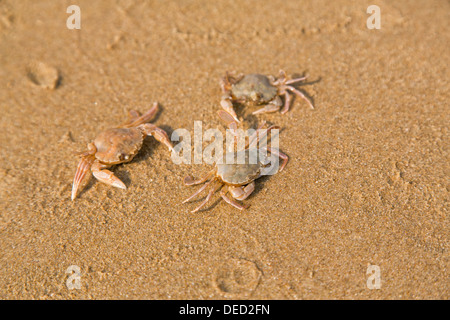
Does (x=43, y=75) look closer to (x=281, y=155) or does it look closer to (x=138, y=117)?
(x=138, y=117)

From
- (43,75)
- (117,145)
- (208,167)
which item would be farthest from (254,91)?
(43,75)

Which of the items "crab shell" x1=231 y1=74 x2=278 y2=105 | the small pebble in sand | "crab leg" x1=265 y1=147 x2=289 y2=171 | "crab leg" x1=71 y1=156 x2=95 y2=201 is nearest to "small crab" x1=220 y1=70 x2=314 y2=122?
"crab shell" x1=231 y1=74 x2=278 y2=105

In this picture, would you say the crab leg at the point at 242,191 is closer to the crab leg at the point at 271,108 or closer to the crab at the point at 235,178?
the crab at the point at 235,178

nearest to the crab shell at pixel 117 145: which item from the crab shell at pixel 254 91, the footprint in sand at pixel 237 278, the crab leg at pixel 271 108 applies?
the crab shell at pixel 254 91

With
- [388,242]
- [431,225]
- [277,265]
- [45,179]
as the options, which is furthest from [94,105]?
[431,225]

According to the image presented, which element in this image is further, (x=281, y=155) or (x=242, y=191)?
(x=281, y=155)

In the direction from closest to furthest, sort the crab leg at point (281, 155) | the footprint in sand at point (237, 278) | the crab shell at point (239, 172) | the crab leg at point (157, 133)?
the footprint in sand at point (237, 278) → the crab shell at point (239, 172) → the crab leg at point (281, 155) → the crab leg at point (157, 133)

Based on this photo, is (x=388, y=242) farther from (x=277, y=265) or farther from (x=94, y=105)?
(x=94, y=105)
